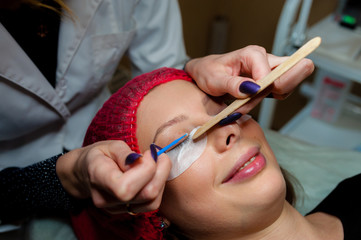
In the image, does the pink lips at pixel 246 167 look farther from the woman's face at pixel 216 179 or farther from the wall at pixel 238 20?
the wall at pixel 238 20

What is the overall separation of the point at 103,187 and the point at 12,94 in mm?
499

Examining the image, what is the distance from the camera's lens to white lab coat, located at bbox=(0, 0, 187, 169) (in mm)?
897

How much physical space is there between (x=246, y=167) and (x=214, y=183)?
8cm

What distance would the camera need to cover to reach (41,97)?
37.3 inches

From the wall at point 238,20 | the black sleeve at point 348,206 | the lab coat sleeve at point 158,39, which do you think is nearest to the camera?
the black sleeve at point 348,206

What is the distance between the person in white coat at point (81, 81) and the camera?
2.02 ft

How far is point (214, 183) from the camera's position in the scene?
708 mm

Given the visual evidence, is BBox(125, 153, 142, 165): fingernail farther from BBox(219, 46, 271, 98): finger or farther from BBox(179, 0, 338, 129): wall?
BBox(179, 0, 338, 129): wall

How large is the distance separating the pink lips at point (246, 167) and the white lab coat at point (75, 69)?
0.57 m

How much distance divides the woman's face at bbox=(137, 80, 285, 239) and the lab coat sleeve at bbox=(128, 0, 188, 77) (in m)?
0.48

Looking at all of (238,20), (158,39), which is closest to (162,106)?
(158,39)

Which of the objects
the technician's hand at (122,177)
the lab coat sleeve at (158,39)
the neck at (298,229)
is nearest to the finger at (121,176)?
the technician's hand at (122,177)

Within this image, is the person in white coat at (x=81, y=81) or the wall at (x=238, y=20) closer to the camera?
the person in white coat at (x=81, y=81)

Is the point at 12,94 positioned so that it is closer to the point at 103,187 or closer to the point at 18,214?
the point at 18,214
